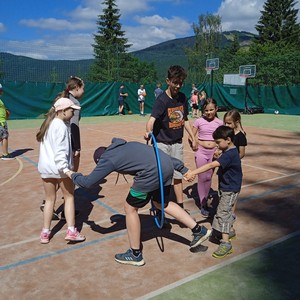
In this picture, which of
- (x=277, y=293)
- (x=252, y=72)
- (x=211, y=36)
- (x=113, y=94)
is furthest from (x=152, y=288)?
(x=211, y=36)

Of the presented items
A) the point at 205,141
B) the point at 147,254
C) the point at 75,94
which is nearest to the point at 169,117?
the point at 205,141

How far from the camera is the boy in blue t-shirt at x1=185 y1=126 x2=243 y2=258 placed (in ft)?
12.6

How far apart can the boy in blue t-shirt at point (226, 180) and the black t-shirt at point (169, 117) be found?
3.03 ft

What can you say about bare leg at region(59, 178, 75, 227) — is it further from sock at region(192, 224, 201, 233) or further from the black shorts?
sock at region(192, 224, 201, 233)

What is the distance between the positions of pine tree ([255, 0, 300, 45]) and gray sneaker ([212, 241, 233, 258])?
60.8 metres

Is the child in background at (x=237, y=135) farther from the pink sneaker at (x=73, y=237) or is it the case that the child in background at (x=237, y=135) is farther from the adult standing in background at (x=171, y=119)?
the pink sneaker at (x=73, y=237)

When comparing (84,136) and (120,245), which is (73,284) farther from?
(84,136)

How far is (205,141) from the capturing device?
4.98m

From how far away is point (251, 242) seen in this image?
4.20 m

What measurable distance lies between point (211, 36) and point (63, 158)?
73113 mm

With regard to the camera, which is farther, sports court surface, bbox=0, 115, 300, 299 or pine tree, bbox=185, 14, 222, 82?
pine tree, bbox=185, 14, 222, 82

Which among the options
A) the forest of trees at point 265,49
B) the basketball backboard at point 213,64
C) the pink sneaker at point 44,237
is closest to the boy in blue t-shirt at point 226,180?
the pink sneaker at point 44,237

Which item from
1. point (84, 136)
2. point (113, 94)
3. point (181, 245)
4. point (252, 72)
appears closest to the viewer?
point (181, 245)

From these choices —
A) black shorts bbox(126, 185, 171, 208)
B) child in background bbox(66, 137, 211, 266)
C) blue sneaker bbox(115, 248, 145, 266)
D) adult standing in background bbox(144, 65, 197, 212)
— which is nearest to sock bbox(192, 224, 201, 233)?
child in background bbox(66, 137, 211, 266)
